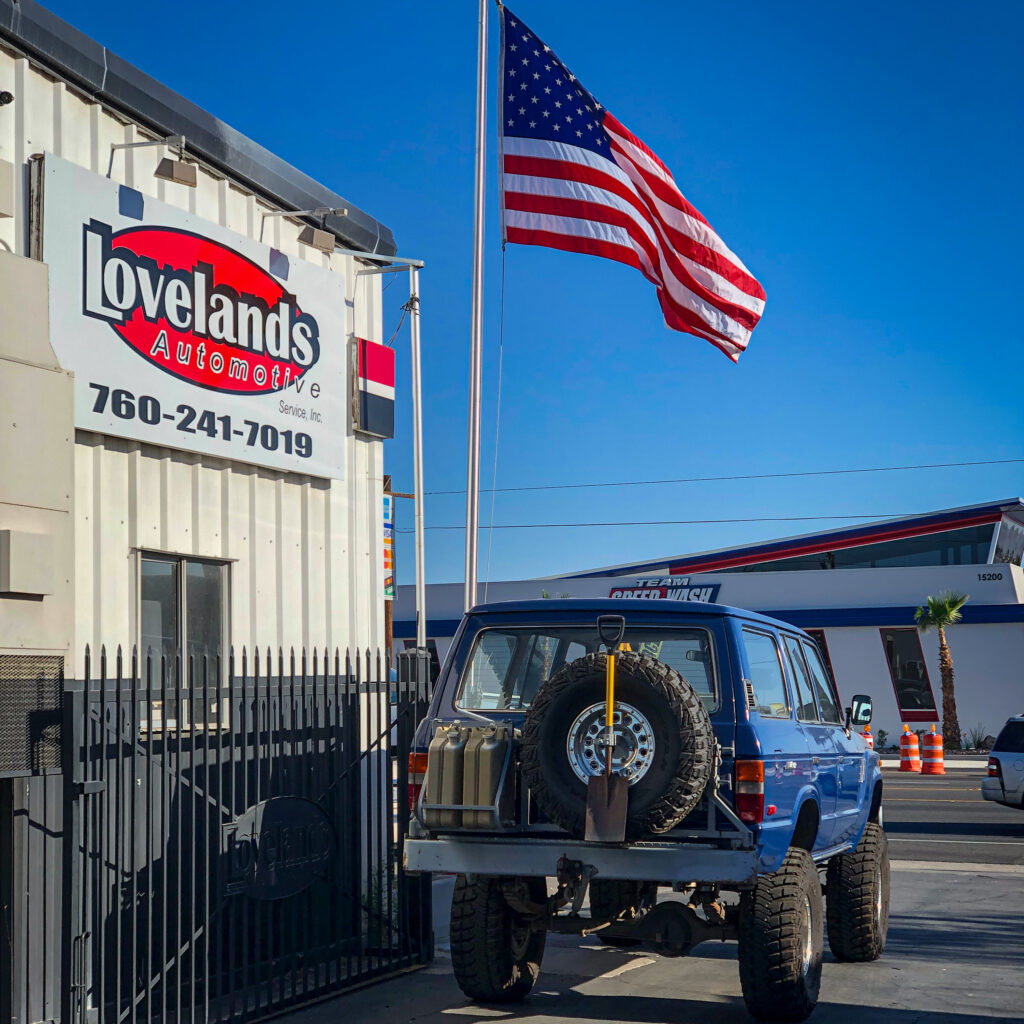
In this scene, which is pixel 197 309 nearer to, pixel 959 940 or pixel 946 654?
pixel 959 940

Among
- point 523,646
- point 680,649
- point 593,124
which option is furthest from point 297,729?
point 593,124

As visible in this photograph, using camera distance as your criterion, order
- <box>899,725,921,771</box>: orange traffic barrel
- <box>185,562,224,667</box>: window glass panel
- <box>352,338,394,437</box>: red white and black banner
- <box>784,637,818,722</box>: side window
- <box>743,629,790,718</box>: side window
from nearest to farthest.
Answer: <box>743,629,790,718</box>: side window < <box>784,637,818,722</box>: side window < <box>185,562,224,667</box>: window glass panel < <box>352,338,394,437</box>: red white and black banner < <box>899,725,921,771</box>: orange traffic barrel

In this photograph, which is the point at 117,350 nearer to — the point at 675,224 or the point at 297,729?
the point at 297,729

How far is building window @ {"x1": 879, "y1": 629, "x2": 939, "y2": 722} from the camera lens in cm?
3869

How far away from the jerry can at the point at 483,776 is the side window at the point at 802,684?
2.17 metres

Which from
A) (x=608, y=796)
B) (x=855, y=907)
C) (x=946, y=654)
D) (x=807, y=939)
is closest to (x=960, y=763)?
(x=946, y=654)

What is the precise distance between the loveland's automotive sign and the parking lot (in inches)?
146

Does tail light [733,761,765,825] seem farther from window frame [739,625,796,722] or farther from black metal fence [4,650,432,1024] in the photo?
black metal fence [4,650,432,1024]

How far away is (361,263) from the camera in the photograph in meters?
10.8

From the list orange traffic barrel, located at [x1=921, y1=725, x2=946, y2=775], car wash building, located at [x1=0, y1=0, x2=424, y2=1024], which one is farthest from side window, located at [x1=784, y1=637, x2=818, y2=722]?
orange traffic barrel, located at [x1=921, y1=725, x2=946, y2=775]

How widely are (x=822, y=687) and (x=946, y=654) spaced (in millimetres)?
28676

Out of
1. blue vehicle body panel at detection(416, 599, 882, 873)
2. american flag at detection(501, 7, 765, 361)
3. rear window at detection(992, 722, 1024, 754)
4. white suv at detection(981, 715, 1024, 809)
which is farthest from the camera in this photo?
rear window at detection(992, 722, 1024, 754)

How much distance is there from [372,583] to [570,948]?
3.15 meters

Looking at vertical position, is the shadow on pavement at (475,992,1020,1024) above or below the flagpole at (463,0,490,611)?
below
